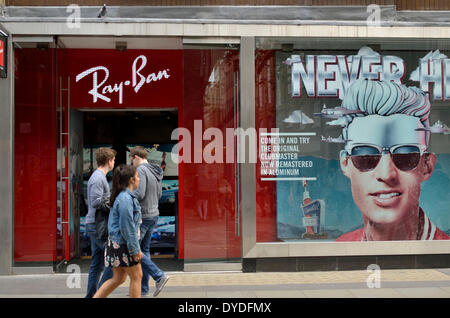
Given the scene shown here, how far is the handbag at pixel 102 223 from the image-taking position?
6730mm

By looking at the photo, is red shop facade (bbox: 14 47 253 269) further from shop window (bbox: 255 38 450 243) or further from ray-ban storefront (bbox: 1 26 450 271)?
shop window (bbox: 255 38 450 243)

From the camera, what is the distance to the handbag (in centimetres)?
673

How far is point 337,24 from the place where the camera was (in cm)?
953

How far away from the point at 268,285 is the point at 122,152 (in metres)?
4.76

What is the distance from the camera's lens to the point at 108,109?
34.1 ft

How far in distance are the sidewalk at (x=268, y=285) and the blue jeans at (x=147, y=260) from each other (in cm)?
33

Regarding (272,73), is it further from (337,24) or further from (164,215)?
(164,215)

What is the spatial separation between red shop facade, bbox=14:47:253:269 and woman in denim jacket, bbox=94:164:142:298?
335cm

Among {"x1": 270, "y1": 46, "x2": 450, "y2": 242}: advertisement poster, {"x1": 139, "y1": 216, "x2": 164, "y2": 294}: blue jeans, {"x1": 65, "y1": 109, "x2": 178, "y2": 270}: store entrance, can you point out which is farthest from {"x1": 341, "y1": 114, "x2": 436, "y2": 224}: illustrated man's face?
{"x1": 139, "y1": 216, "x2": 164, "y2": 294}: blue jeans

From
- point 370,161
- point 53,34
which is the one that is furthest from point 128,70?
point 370,161

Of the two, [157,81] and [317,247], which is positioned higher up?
[157,81]

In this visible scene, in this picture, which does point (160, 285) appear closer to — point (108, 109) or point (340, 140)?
point (340, 140)
